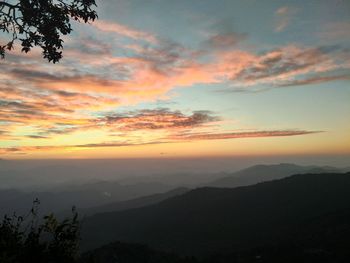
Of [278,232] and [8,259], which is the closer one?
[8,259]

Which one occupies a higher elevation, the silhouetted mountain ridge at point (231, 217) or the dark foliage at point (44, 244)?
the dark foliage at point (44, 244)

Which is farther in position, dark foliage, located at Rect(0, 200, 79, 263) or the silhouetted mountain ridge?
the silhouetted mountain ridge

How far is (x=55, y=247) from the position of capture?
633 centimetres

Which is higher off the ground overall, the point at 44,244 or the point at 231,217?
the point at 44,244

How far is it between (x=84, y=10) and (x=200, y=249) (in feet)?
373

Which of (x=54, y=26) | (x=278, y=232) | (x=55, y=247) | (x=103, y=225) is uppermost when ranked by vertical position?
(x=54, y=26)

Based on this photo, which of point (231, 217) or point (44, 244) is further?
point (231, 217)

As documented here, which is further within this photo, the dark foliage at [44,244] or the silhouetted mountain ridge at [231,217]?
the silhouetted mountain ridge at [231,217]

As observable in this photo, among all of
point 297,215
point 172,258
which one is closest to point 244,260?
point 172,258

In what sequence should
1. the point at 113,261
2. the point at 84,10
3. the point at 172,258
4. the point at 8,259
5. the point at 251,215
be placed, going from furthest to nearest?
Result: the point at 251,215, the point at 172,258, the point at 113,261, the point at 84,10, the point at 8,259

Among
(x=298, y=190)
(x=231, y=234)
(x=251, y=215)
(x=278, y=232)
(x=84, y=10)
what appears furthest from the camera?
(x=298, y=190)

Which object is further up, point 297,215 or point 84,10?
point 84,10

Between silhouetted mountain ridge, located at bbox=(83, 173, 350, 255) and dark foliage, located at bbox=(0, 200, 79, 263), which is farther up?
dark foliage, located at bbox=(0, 200, 79, 263)

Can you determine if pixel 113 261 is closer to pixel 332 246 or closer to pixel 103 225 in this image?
pixel 332 246
